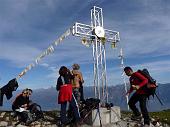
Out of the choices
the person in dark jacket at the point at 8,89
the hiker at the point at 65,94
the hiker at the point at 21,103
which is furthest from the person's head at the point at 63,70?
the person in dark jacket at the point at 8,89

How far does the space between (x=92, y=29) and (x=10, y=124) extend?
6.27m

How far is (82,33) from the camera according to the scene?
17484 mm

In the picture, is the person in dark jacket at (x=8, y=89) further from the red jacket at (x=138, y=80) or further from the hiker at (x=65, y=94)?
the red jacket at (x=138, y=80)

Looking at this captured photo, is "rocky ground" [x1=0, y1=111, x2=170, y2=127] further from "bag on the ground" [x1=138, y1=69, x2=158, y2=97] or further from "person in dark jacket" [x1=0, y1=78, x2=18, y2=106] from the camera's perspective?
"bag on the ground" [x1=138, y1=69, x2=158, y2=97]

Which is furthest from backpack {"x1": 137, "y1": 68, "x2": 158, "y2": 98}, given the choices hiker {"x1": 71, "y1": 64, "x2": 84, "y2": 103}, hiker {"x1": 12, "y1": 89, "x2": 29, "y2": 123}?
hiker {"x1": 12, "y1": 89, "x2": 29, "y2": 123}

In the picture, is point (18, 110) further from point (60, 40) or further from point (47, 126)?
point (60, 40)

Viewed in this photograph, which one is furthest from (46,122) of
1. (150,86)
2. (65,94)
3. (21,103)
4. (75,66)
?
(150,86)

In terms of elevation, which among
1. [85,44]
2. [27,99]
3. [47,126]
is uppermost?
[85,44]

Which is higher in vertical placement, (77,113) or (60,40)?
(60,40)

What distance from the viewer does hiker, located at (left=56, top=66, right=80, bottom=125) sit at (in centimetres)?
1440

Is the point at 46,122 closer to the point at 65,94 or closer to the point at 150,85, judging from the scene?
the point at 65,94

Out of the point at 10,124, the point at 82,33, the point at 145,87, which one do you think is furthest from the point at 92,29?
the point at 10,124

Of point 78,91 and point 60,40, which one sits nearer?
point 78,91

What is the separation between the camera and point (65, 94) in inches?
567
